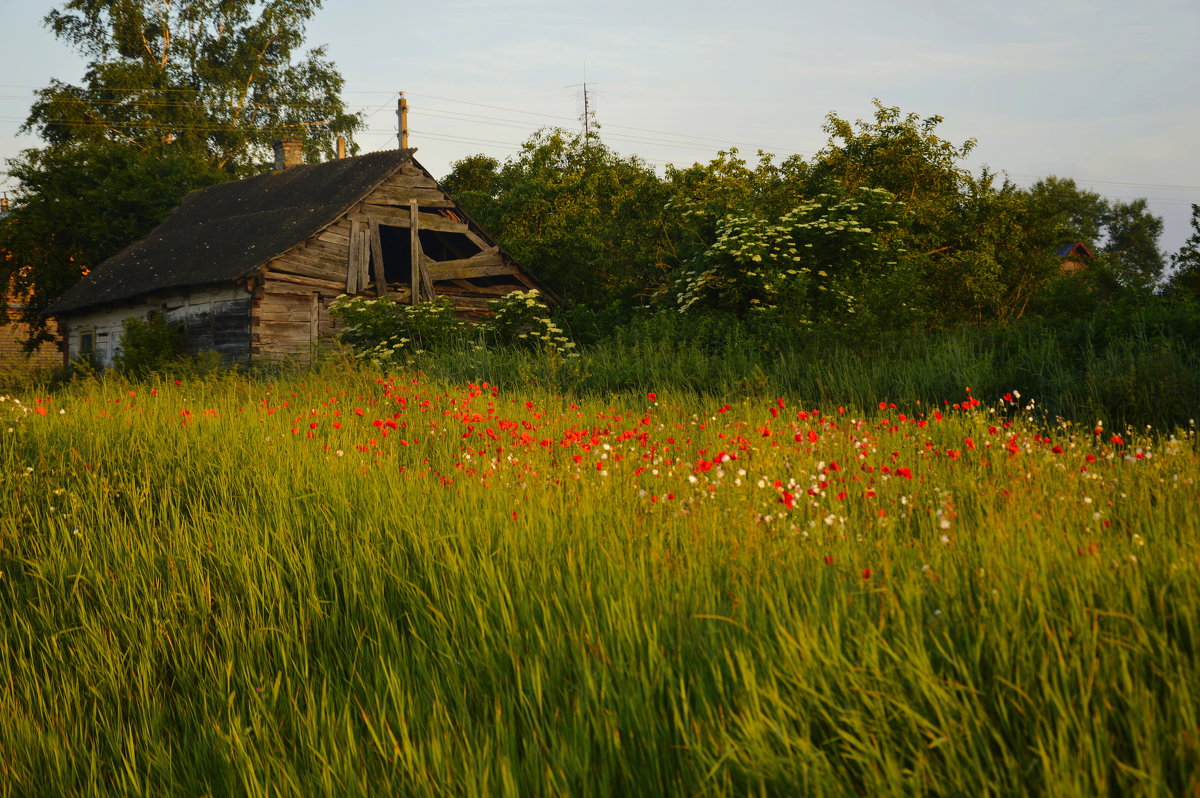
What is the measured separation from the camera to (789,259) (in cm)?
1845

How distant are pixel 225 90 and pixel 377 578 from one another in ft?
127

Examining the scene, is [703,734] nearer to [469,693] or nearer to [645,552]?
[469,693]

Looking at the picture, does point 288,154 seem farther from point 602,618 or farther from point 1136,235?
point 1136,235

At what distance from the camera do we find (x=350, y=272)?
21.9 meters

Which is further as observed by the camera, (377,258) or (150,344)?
(377,258)

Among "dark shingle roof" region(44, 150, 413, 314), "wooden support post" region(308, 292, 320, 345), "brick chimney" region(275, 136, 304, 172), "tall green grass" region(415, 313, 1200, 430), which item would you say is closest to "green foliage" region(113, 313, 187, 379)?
"dark shingle roof" region(44, 150, 413, 314)

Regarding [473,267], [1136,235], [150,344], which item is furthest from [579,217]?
[1136,235]

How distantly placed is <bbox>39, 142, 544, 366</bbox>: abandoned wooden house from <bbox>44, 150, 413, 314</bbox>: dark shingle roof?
57mm

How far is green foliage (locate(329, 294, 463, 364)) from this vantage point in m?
17.4

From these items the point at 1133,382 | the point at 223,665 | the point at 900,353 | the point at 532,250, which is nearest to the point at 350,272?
the point at 532,250

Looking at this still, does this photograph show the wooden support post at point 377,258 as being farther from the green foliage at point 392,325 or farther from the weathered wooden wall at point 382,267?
the green foliage at point 392,325

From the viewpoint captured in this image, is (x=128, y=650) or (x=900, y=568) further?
(x=128, y=650)

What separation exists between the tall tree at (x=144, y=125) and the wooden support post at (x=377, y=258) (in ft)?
44.2

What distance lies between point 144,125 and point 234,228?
1554 cm
